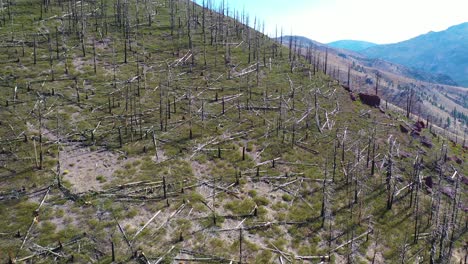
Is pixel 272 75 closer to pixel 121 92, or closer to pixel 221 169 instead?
pixel 121 92

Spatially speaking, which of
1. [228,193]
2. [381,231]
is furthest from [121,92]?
[381,231]

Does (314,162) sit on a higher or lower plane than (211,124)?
lower

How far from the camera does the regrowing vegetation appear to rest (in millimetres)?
23984

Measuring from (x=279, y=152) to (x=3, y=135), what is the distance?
27906 mm

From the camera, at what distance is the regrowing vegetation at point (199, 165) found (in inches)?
944

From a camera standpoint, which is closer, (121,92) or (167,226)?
(167,226)

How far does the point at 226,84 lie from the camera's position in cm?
5397

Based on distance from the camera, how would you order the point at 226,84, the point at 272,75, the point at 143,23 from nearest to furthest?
1. the point at 226,84
2. the point at 272,75
3. the point at 143,23

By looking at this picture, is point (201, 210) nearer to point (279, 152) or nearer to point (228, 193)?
point (228, 193)

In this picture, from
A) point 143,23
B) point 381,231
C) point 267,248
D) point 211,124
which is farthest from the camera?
point 143,23

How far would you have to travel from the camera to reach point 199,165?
109 feet

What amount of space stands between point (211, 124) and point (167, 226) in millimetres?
18597

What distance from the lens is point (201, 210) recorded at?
26.8 m

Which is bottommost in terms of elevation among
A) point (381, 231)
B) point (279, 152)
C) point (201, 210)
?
point (381, 231)
